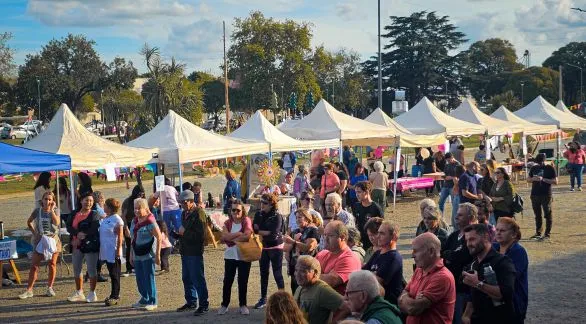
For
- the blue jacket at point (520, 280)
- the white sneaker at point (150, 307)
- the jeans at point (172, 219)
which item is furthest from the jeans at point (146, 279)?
the blue jacket at point (520, 280)

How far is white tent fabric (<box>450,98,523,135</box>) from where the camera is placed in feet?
80.3

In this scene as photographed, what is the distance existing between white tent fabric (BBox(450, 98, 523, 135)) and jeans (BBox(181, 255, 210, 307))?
17.8m

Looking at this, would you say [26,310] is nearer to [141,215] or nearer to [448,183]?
[141,215]

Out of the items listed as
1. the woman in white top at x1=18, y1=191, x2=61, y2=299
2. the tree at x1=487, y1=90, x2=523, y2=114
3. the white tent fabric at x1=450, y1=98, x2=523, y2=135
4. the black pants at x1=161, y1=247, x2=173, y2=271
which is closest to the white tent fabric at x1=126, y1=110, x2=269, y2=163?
the black pants at x1=161, y1=247, x2=173, y2=271

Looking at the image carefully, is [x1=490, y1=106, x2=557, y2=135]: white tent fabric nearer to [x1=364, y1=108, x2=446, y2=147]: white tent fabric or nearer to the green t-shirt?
[x1=364, y1=108, x2=446, y2=147]: white tent fabric

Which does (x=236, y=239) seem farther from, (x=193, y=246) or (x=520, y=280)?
(x=520, y=280)

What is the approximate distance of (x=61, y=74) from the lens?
216 ft

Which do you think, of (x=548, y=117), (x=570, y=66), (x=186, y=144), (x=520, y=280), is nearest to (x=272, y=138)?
(x=186, y=144)

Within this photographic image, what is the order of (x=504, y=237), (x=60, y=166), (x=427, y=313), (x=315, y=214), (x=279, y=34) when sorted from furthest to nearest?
(x=279, y=34)
(x=60, y=166)
(x=315, y=214)
(x=504, y=237)
(x=427, y=313)

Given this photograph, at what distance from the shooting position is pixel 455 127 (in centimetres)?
2234

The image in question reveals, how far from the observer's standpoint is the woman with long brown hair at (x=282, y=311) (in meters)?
3.73

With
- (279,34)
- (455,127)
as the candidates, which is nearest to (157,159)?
(455,127)

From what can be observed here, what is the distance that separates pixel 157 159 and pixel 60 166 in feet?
9.67

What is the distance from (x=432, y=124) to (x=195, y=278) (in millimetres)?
15618
